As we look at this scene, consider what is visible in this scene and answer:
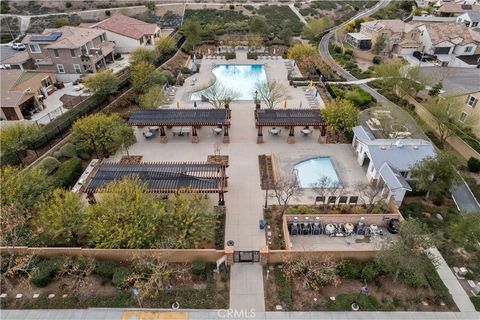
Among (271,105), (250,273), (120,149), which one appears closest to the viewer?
(250,273)

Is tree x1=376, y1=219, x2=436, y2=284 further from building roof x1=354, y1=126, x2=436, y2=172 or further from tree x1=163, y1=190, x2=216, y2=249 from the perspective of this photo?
tree x1=163, y1=190, x2=216, y2=249

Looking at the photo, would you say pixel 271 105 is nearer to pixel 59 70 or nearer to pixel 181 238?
pixel 181 238

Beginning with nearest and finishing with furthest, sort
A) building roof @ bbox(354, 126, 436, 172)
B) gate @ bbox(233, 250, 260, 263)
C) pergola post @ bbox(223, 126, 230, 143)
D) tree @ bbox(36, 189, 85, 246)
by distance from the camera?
tree @ bbox(36, 189, 85, 246) < gate @ bbox(233, 250, 260, 263) < building roof @ bbox(354, 126, 436, 172) < pergola post @ bbox(223, 126, 230, 143)

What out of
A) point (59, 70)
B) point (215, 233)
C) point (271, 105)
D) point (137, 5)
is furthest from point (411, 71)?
point (137, 5)

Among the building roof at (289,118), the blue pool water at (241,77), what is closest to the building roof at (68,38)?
the blue pool water at (241,77)

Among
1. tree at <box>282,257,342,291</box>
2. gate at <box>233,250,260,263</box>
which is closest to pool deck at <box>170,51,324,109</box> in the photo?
gate at <box>233,250,260,263</box>
